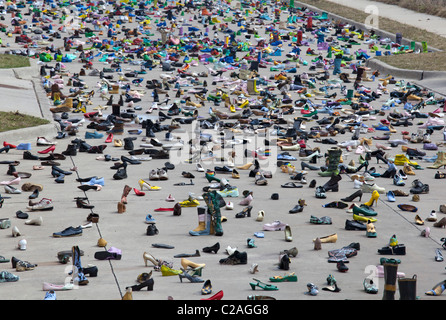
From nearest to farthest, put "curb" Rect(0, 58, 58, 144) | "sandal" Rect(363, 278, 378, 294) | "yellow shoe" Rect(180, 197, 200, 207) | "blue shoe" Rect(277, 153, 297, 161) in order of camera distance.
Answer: "sandal" Rect(363, 278, 378, 294)
"yellow shoe" Rect(180, 197, 200, 207)
"blue shoe" Rect(277, 153, 297, 161)
"curb" Rect(0, 58, 58, 144)

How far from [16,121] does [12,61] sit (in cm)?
647

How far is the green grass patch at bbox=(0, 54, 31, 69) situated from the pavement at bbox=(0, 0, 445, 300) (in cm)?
673

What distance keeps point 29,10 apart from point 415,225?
2552 cm

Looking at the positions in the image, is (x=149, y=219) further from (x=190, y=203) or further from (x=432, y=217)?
(x=432, y=217)

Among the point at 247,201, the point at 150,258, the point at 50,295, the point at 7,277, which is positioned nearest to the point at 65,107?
the point at 247,201

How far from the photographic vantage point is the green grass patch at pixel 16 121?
13684 millimetres

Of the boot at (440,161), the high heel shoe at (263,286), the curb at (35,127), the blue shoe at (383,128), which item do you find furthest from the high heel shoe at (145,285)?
the blue shoe at (383,128)

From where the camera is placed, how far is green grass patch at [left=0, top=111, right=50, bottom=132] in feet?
44.9

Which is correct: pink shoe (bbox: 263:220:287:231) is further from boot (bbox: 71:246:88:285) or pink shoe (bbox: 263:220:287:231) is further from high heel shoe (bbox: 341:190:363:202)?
boot (bbox: 71:246:88:285)

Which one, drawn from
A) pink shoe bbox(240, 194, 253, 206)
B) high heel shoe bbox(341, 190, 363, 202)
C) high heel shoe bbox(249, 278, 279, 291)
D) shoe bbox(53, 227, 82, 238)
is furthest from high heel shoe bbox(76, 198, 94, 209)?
high heel shoe bbox(249, 278, 279, 291)

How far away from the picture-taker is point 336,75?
20.4 m

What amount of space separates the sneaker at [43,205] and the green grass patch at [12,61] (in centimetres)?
1017

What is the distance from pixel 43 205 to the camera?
9.72 m

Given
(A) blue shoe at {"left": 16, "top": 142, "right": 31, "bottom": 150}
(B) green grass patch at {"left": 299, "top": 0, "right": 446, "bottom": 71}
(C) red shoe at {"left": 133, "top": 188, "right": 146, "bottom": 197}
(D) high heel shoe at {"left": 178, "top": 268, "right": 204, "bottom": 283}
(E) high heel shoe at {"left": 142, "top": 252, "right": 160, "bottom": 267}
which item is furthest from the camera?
(B) green grass patch at {"left": 299, "top": 0, "right": 446, "bottom": 71}
